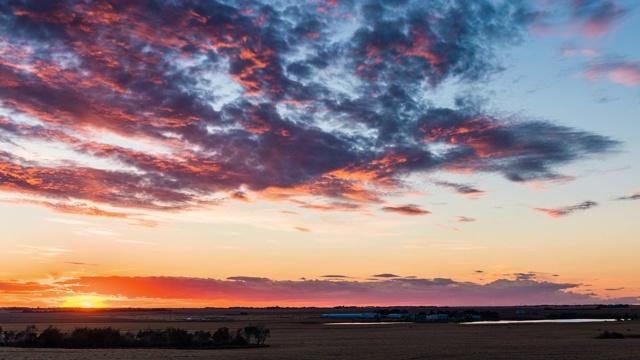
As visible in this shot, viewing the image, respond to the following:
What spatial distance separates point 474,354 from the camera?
58.5m

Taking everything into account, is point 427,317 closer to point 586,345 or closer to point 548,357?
point 586,345

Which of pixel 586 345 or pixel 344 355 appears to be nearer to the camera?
pixel 344 355

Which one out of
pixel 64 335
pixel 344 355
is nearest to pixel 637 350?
pixel 344 355

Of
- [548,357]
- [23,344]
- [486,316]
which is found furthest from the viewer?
[486,316]

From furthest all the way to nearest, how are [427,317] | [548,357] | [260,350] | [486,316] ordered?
[486,316] < [427,317] < [260,350] < [548,357]

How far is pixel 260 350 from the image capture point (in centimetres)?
6644

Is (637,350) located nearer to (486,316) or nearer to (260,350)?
(260,350)

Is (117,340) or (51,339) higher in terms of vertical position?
(51,339)

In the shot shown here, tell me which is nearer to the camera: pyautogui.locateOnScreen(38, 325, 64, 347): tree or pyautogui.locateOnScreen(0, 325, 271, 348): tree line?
pyautogui.locateOnScreen(38, 325, 64, 347): tree

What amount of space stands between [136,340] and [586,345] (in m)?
53.2

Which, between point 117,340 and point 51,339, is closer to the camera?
point 51,339

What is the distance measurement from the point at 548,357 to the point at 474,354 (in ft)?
23.3

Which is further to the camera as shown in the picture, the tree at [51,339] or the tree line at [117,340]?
the tree line at [117,340]

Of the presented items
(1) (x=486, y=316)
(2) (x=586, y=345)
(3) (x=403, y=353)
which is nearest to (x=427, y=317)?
(1) (x=486, y=316)
